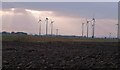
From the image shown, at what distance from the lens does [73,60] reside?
22.4 meters

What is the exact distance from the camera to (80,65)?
783 inches

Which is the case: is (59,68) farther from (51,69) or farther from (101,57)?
(101,57)

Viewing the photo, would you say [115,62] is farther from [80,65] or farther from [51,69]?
[51,69]

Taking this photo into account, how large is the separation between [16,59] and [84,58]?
4.90m

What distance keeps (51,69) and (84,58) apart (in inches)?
205

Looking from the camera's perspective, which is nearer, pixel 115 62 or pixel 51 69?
pixel 51 69

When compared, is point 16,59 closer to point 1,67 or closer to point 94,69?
point 1,67

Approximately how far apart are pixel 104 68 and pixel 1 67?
19.9 ft

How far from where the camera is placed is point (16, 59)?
22.9m

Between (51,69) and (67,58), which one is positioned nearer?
(51,69)

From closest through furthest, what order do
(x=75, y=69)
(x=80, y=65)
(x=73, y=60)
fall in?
(x=75, y=69), (x=80, y=65), (x=73, y=60)

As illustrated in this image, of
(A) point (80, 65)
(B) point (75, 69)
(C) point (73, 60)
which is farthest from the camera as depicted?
(C) point (73, 60)

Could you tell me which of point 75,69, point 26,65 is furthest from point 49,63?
point 75,69

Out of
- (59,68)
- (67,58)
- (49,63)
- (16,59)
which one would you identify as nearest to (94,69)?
(59,68)
